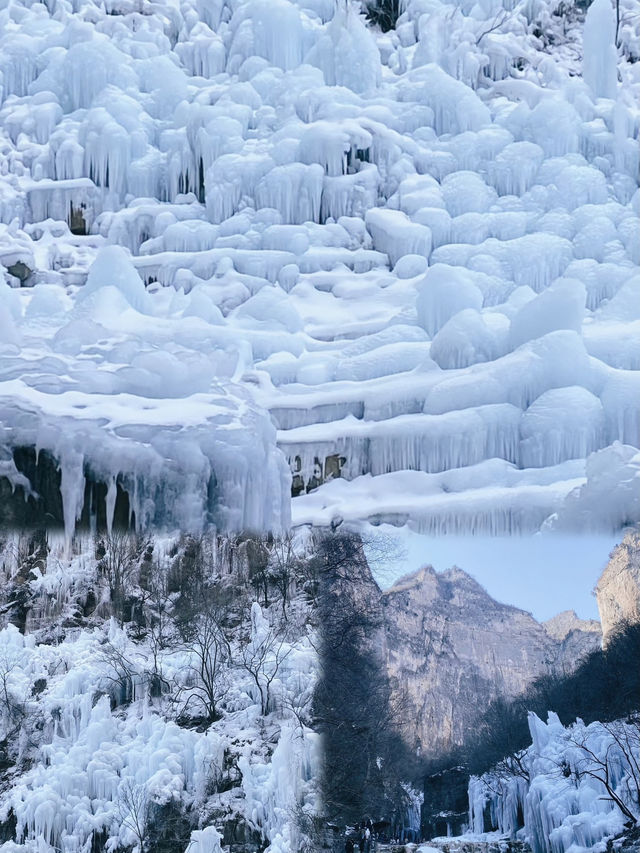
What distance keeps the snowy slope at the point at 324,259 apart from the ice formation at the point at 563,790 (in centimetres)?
140

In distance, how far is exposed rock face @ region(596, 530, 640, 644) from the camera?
7082mm

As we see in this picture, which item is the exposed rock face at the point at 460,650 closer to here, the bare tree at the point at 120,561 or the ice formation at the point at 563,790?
the ice formation at the point at 563,790

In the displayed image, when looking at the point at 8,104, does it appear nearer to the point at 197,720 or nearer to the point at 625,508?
the point at 197,720

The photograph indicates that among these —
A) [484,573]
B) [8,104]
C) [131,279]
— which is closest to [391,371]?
[484,573]

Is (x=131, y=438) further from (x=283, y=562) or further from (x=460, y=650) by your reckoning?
(x=460, y=650)

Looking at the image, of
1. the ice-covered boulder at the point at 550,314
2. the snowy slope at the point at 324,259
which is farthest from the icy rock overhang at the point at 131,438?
the ice-covered boulder at the point at 550,314

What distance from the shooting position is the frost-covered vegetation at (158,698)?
7.39 metres

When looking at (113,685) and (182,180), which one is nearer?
(113,685)

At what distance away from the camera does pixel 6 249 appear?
8.63m

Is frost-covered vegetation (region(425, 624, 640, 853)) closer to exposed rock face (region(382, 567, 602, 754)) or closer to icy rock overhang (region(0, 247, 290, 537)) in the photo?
exposed rock face (region(382, 567, 602, 754))

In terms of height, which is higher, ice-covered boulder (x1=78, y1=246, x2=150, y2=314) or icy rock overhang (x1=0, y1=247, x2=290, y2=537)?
ice-covered boulder (x1=78, y1=246, x2=150, y2=314)

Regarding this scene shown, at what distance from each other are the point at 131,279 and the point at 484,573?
3361 millimetres

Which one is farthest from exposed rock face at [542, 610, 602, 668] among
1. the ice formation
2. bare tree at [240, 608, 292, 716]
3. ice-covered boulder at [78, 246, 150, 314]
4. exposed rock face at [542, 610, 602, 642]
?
ice-covered boulder at [78, 246, 150, 314]

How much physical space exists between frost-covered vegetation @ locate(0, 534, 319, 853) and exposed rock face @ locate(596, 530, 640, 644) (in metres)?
1.99
